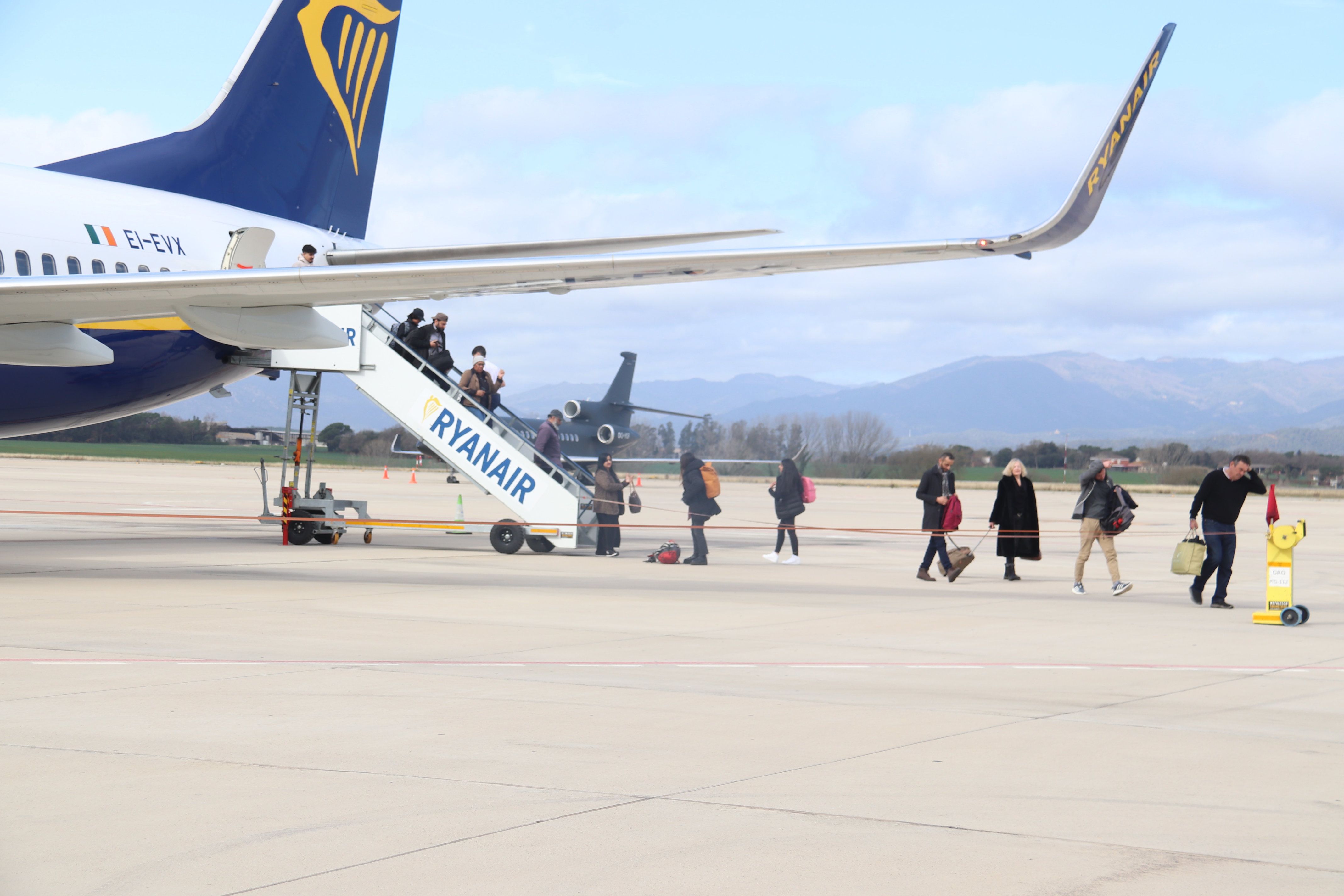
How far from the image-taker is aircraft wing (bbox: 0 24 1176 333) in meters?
12.6

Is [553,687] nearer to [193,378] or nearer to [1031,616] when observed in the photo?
[1031,616]

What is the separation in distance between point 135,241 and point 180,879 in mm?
14636

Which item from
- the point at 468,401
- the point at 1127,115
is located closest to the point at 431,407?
the point at 468,401

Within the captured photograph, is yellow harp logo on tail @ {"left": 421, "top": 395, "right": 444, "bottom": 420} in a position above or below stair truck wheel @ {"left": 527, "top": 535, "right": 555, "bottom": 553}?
above

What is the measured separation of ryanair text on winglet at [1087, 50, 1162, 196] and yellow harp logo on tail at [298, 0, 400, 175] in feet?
43.6

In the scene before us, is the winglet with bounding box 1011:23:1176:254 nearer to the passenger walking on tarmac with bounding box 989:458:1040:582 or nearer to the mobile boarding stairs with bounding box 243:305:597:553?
the passenger walking on tarmac with bounding box 989:458:1040:582

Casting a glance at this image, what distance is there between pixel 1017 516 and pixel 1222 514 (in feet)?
10.4

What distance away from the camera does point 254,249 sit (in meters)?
14.6

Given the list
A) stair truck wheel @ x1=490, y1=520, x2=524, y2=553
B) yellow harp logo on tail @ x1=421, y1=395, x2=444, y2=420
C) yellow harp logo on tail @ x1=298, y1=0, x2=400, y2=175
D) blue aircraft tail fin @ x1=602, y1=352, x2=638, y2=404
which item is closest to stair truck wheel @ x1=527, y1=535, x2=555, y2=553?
→ stair truck wheel @ x1=490, y1=520, x2=524, y2=553

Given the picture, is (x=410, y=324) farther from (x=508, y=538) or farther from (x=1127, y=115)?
(x=1127, y=115)

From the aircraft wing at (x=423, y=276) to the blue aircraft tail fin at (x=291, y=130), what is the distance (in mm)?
6051

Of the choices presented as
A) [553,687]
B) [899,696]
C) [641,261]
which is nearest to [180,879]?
[553,687]

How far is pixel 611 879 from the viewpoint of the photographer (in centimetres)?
434

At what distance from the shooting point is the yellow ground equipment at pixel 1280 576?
42.9 ft
